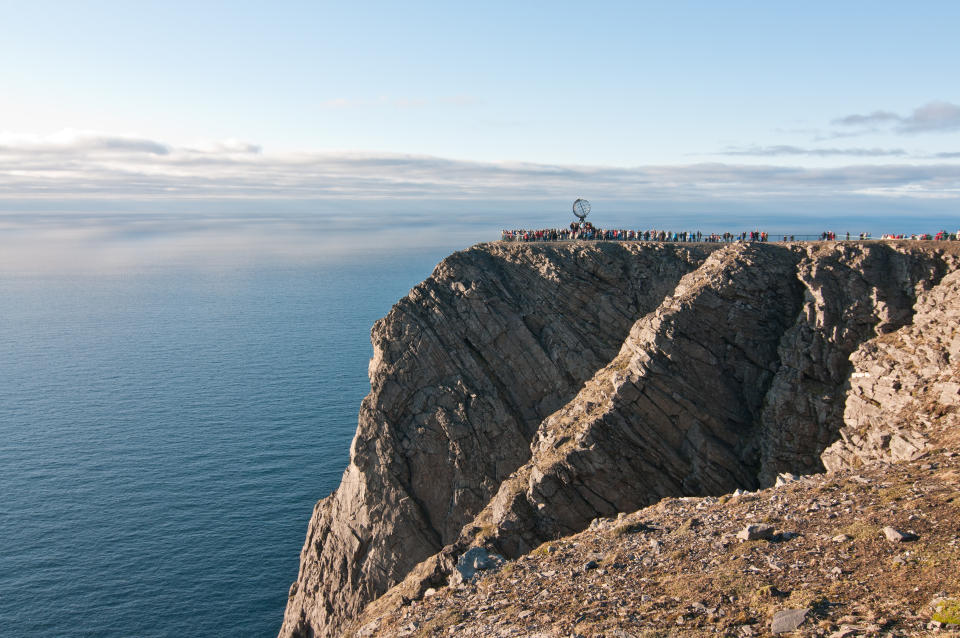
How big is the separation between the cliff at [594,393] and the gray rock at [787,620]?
61.0ft

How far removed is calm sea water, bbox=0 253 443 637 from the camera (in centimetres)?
6062

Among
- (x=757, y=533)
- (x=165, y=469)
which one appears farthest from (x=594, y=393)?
(x=165, y=469)

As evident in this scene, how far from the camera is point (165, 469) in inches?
3209

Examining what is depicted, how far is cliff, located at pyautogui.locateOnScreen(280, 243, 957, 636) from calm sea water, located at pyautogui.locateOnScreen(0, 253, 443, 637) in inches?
533

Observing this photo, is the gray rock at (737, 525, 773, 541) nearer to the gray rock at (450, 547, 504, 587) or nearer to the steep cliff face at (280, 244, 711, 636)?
the gray rock at (450, 547, 504, 587)

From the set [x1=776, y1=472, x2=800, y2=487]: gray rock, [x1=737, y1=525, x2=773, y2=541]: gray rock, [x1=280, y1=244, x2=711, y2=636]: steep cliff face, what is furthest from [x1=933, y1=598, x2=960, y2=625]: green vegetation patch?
[x1=280, y1=244, x2=711, y2=636]: steep cliff face

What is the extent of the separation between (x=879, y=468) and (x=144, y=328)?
502ft

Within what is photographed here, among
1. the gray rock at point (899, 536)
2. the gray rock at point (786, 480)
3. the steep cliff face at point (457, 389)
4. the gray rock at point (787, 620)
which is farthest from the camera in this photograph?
the steep cliff face at point (457, 389)

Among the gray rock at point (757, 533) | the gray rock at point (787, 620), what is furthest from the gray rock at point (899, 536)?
the gray rock at point (787, 620)

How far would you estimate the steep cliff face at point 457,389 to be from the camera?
2051 inches

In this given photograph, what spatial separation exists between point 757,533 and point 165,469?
73271 millimetres

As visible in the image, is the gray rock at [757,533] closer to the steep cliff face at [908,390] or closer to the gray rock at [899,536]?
the gray rock at [899,536]

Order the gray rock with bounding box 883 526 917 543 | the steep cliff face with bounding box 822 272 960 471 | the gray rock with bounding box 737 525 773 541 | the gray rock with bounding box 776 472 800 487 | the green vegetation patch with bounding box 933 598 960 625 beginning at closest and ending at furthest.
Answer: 1. the green vegetation patch with bounding box 933 598 960 625
2. the gray rock with bounding box 883 526 917 543
3. the gray rock with bounding box 737 525 773 541
4. the gray rock with bounding box 776 472 800 487
5. the steep cliff face with bounding box 822 272 960 471

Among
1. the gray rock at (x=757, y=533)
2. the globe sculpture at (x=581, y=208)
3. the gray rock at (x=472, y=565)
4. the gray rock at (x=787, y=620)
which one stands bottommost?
the gray rock at (x=472, y=565)
